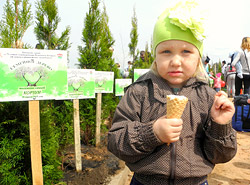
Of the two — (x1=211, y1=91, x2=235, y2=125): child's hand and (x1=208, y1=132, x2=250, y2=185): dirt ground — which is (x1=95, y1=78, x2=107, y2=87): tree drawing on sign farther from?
(x1=211, y1=91, x2=235, y2=125): child's hand

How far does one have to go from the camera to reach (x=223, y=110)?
127 cm

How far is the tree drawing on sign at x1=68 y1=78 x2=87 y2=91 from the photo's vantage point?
3.58 meters

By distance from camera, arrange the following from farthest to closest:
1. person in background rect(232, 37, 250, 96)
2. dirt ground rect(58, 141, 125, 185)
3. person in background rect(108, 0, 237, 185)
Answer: person in background rect(232, 37, 250, 96)
dirt ground rect(58, 141, 125, 185)
person in background rect(108, 0, 237, 185)

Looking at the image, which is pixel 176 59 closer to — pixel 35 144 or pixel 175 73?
pixel 175 73

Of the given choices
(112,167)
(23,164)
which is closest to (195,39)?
(23,164)

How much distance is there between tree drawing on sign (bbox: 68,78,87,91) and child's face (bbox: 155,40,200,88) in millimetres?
2457

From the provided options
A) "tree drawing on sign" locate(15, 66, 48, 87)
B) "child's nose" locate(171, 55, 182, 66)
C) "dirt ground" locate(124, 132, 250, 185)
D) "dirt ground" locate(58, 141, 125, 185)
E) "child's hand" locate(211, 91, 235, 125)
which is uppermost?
"child's nose" locate(171, 55, 182, 66)

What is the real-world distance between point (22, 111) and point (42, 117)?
0.25 meters

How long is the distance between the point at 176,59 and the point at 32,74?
5.43 ft

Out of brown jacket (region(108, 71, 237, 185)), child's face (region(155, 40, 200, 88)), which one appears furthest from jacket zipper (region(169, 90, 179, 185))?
child's face (region(155, 40, 200, 88))

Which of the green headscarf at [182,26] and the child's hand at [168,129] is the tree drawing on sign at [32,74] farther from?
the child's hand at [168,129]

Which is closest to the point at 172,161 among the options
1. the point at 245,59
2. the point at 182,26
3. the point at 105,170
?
the point at 182,26

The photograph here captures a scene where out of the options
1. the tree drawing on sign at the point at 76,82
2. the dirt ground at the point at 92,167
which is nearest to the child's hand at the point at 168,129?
the dirt ground at the point at 92,167

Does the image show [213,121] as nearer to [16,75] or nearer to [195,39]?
[195,39]
